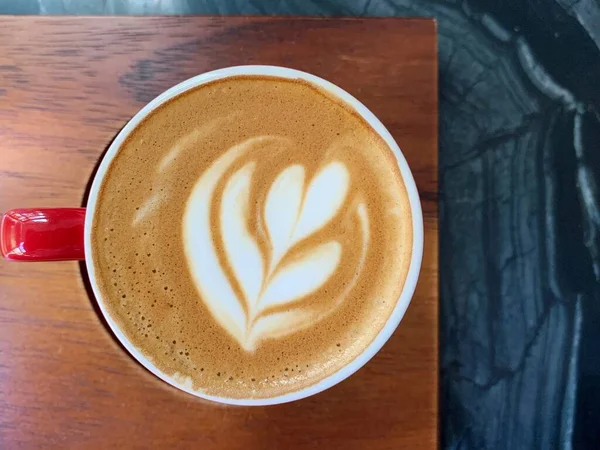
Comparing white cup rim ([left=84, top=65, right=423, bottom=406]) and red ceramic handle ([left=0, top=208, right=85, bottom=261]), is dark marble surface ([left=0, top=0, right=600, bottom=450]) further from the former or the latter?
red ceramic handle ([left=0, top=208, right=85, bottom=261])

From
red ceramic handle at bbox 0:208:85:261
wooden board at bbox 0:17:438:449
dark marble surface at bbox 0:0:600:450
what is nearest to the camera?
red ceramic handle at bbox 0:208:85:261

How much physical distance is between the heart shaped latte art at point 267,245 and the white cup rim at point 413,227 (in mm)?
61

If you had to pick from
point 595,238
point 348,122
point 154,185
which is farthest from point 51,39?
point 595,238

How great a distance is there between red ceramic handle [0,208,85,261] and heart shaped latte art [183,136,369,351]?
0.42 feet

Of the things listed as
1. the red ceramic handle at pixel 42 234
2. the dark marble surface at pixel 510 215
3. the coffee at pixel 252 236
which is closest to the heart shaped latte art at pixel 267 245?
the coffee at pixel 252 236

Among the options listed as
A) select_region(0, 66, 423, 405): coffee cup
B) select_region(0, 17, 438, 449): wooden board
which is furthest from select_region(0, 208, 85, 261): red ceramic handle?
select_region(0, 17, 438, 449): wooden board

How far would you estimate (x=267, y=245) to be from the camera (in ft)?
2.25

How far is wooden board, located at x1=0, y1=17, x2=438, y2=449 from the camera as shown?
30.4 inches

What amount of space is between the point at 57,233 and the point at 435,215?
0.49m

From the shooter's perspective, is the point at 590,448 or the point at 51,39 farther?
the point at 590,448

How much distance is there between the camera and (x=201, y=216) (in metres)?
0.68

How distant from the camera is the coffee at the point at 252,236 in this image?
0.68 meters

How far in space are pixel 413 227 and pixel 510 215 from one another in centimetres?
28

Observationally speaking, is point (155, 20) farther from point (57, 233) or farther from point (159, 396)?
point (159, 396)
